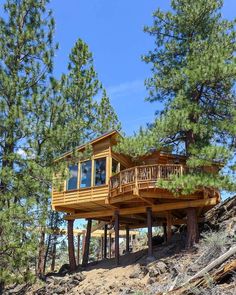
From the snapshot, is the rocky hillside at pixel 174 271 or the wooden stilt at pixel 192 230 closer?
the rocky hillside at pixel 174 271

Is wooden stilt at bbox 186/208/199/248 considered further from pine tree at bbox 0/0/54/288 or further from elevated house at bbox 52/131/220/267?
pine tree at bbox 0/0/54/288

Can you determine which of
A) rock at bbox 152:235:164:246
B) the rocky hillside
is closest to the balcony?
the rocky hillside

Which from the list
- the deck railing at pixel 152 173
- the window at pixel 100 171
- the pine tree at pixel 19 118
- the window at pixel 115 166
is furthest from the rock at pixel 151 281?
the window at pixel 115 166

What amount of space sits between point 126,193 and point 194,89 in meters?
4.88

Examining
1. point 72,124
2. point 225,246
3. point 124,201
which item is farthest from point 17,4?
point 225,246

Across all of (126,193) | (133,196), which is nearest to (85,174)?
(126,193)

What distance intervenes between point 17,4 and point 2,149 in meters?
4.89

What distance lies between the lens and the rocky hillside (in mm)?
8043

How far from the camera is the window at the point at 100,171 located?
678 inches

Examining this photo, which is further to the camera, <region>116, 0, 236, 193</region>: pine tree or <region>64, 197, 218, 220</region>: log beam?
<region>64, 197, 218, 220</region>: log beam

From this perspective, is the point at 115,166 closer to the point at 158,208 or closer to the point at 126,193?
the point at 126,193

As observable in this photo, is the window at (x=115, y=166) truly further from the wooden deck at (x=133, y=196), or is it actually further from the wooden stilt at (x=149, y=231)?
the wooden stilt at (x=149, y=231)

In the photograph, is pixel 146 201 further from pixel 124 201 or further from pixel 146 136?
pixel 146 136

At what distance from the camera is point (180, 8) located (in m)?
16.8
